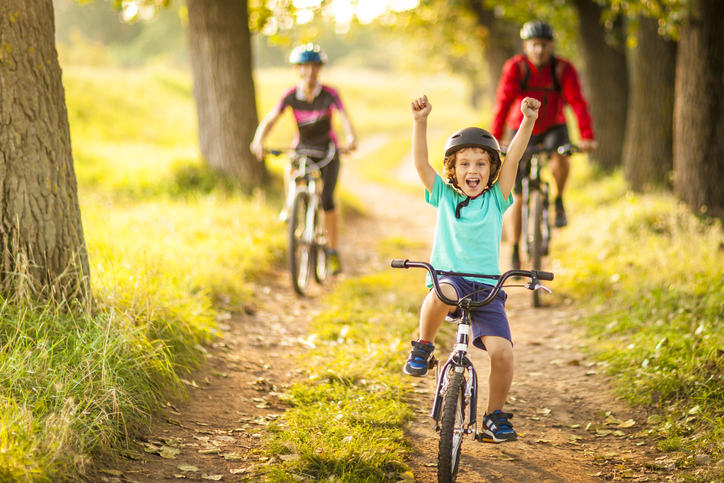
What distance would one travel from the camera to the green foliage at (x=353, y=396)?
3.32 m

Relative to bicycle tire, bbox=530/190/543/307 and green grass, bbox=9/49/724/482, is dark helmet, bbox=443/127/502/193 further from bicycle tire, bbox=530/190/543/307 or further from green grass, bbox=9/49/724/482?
bicycle tire, bbox=530/190/543/307

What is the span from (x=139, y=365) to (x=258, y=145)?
3.21m

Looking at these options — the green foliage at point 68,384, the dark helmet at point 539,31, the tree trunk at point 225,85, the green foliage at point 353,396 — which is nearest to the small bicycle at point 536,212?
the dark helmet at point 539,31

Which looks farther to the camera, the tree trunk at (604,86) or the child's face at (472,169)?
the tree trunk at (604,86)

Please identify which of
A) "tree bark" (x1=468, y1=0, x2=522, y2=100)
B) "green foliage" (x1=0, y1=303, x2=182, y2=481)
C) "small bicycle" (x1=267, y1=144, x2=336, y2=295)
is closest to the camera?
"green foliage" (x1=0, y1=303, x2=182, y2=481)

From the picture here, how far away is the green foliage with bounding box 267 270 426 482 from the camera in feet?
10.9

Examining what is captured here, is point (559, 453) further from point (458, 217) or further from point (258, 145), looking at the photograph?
point (258, 145)

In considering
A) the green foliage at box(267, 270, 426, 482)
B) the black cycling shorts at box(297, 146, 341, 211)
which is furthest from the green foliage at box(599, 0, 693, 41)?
the green foliage at box(267, 270, 426, 482)

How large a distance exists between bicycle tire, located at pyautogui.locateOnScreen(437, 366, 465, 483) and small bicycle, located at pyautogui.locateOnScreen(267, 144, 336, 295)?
3.51 meters

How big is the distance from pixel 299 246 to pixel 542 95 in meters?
2.98

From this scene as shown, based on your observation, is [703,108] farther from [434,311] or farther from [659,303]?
[434,311]

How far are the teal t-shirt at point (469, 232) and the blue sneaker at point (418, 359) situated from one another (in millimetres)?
434

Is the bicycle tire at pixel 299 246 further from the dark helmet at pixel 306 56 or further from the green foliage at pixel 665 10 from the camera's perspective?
the green foliage at pixel 665 10

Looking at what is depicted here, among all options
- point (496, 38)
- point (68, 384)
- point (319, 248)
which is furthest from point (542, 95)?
point (496, 38)
